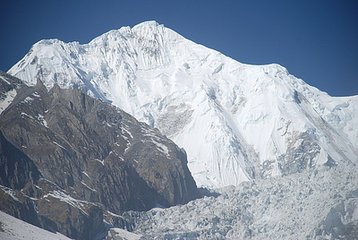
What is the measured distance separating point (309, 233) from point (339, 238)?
1460 cm

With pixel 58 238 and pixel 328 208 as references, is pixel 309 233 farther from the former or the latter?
pixel 58 238

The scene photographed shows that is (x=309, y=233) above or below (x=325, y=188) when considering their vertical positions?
below

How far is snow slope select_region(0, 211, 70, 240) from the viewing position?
170 meters

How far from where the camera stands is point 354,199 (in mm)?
174625

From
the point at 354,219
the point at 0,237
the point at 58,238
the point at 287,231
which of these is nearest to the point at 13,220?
the point at 58,238

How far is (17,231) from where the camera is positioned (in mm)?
177500

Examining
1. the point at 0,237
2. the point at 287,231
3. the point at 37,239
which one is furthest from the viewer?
the point at 287,231

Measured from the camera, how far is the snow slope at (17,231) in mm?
170500

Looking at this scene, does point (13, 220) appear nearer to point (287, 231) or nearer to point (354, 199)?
Answer: point (287, 231)

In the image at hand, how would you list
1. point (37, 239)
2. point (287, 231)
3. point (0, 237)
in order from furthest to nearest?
point (287, 231), point (37, 239), point (0, 237)

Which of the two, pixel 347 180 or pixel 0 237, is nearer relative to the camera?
pixel 0 237

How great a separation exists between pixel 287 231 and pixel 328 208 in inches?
666

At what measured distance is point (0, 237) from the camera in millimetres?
164250

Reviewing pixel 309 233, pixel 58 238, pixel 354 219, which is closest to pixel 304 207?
pixel 309 233
